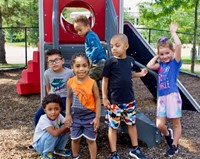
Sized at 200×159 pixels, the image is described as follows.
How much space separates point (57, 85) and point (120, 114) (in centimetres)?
85

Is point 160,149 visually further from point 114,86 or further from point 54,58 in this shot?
point 54,58

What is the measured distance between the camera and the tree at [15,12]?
1119cm

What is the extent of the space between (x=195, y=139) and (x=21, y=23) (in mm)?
9998

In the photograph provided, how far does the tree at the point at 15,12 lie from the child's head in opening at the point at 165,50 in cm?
822

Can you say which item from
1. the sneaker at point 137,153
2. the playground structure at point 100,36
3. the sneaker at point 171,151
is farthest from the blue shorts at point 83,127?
the sneaker at point 171,151

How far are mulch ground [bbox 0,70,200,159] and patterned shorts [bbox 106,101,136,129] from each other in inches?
18.8

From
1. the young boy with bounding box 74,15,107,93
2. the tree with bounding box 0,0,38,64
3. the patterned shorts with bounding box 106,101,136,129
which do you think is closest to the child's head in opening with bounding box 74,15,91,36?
the young boy with bounding box 74,15,107,93

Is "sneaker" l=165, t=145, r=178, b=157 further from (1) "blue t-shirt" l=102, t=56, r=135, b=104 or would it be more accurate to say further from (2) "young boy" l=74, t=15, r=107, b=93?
(2) "young boy" l=74, t=15, r=107, b=93

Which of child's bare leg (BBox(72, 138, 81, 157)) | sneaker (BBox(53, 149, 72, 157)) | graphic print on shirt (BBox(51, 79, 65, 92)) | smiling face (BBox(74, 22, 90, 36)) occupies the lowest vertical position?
sneaker (BBox(53, 149, 72, 157))

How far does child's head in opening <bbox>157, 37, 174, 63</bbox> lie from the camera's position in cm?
378

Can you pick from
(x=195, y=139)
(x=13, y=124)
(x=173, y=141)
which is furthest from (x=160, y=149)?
(x=13, y=124)

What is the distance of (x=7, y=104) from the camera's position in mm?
6766

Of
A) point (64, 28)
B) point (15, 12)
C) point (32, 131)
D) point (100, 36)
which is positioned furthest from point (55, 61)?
point (15, 12)

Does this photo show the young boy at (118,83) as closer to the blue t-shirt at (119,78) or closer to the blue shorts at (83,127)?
the blue t-shirt at (119,78)
